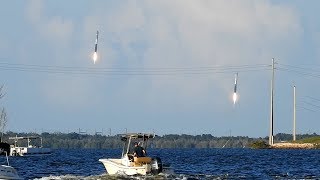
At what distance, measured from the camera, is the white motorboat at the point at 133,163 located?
3088 inches

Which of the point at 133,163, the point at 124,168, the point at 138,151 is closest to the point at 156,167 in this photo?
the point at 133,163

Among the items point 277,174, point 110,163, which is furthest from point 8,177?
point 277,174

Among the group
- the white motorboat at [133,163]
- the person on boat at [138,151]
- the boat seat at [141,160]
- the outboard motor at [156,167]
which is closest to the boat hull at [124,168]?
the white motorboat at [133,163]

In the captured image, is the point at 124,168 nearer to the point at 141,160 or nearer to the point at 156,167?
the point at 141,160

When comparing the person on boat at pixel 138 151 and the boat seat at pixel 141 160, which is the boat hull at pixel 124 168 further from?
the person on boat at pixel 138 151

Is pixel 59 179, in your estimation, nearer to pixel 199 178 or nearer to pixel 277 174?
pixel 199 178

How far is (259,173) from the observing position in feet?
310

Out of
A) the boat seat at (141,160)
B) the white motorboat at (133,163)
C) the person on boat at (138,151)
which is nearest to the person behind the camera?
the white motorboat at (133,163)

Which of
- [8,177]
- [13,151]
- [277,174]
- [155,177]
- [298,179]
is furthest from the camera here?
[13,151]

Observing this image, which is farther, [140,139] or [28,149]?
[28,149]

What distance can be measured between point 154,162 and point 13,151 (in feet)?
354

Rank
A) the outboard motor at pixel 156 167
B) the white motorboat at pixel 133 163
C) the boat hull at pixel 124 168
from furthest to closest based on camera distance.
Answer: the boat hull at pixel 124 168 → the white motorboat at pixel 133 163 → the outboard motor at pixel 156 167

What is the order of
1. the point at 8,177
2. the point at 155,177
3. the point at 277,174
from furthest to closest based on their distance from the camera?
the point at 277,174, the point at 155,177, the point at 8,177

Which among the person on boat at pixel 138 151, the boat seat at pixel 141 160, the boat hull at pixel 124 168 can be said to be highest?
the person on boat at pixel 138 151
